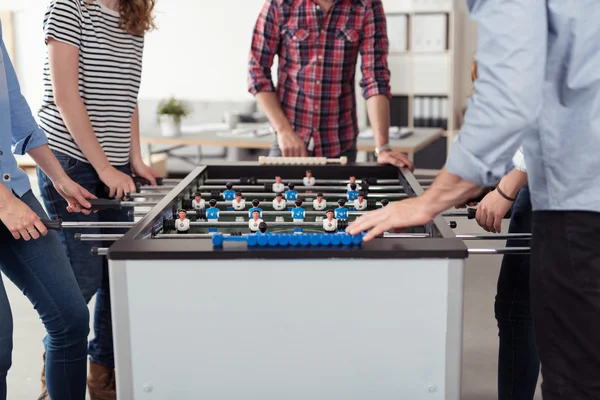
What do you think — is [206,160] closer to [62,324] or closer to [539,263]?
[62,324]

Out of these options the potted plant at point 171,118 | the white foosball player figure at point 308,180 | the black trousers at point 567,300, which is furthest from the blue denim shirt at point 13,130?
the potted plant at point 171,118

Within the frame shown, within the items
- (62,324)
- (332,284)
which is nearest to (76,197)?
(62,324)

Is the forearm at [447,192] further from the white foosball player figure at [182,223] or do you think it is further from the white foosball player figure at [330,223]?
the white foosball player figure at [182,223]

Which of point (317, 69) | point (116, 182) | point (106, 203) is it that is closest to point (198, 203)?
point (106, 203)

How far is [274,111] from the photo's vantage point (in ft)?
9.87

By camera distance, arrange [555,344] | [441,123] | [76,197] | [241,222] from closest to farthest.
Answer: [555,344] → [241,222] → [76,197] → [441,123]

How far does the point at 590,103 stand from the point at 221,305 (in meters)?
0.78

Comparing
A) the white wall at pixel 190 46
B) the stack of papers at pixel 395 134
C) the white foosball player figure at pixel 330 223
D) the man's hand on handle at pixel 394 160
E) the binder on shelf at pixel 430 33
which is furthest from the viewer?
the white wall at pixel 190 46

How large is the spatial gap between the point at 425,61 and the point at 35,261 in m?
5.33

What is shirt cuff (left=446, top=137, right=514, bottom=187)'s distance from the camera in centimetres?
124

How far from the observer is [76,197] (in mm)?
2104

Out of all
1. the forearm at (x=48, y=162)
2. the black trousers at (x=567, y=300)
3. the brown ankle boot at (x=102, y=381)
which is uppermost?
the forearm at (x=48, y=162)

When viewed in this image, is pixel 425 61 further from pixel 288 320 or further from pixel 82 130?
pixel 288 320

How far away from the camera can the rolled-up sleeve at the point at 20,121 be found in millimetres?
1963
